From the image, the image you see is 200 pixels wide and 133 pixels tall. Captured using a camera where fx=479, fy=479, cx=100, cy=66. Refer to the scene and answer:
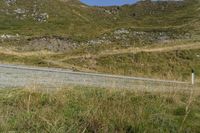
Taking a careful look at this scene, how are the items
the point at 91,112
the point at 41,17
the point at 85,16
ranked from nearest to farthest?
the point at 91,112
the point at 41,17
the point at 85,16

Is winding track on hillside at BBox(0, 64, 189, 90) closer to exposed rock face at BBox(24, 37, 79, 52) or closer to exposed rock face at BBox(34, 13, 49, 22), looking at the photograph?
exposed rock face at BBox(24, 37, 79, 52)

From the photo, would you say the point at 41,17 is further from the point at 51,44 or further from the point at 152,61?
the point at 152,61

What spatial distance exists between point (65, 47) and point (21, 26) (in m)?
34.2

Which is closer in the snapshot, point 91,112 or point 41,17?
point 91,112

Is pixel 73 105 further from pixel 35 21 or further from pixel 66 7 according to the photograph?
pixel 66 7

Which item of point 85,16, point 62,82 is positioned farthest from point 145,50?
point 85,16

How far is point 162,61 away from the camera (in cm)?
Answer: 4712

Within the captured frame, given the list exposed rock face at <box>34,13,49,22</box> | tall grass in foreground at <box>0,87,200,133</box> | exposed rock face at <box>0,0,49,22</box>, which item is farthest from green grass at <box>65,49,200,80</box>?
exposed rock face at <box>0,0,49,22</box>

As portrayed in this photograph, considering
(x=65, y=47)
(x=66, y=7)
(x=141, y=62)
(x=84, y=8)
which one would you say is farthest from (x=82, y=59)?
(x=84, y=8)

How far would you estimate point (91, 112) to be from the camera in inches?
359

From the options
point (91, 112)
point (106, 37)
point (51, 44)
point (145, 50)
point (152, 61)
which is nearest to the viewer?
point (91, 112)

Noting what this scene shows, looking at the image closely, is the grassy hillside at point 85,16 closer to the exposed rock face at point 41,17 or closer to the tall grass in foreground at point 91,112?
the exposed rock face at point 41,17

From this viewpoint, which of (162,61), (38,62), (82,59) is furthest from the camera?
(162,61)

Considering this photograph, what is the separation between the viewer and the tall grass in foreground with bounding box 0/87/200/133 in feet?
27.1
